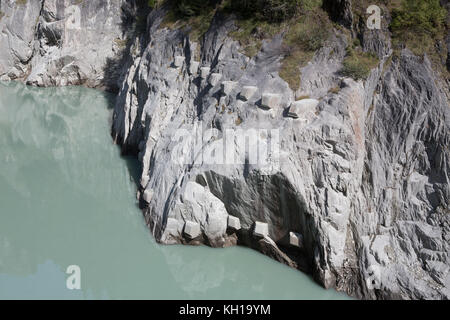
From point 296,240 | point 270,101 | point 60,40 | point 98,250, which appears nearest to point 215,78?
point 270,101

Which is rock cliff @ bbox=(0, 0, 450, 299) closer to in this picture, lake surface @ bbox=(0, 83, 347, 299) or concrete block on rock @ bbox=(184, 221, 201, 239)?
concrete block on rock @ bbox=(184, 221, 201, 239)

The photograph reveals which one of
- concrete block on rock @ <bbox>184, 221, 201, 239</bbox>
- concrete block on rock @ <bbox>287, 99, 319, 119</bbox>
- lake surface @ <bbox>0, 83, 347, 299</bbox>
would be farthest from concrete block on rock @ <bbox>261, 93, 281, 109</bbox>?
lake surface @ <bbox>0, 83, 347, 299</bbox>

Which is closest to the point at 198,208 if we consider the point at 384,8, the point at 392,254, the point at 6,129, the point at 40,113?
the point at 392,254

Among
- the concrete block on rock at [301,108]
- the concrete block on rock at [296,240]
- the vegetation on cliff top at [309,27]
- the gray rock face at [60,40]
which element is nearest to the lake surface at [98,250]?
the concrete block on rock at [296,240]

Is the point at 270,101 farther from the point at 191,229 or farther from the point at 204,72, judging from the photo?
the point at 191,229

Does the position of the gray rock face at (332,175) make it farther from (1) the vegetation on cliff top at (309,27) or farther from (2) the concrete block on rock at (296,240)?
(1) the vegetation on cliff top at (309,27)
